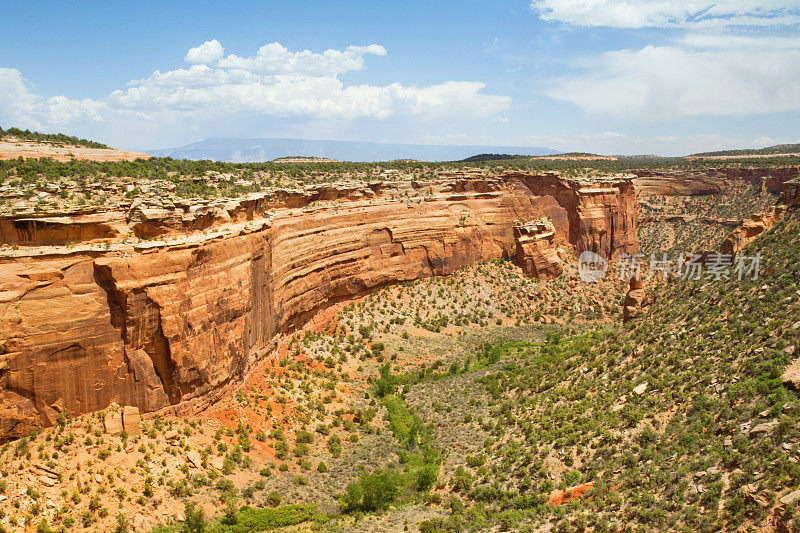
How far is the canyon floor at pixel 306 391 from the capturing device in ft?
60.5

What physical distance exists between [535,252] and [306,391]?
33.4 metres

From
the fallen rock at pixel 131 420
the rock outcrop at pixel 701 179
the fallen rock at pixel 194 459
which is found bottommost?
the fallen rock at pixel 194 459

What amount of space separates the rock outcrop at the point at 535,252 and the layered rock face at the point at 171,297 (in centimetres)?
1754

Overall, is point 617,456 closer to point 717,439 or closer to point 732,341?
point 717,439

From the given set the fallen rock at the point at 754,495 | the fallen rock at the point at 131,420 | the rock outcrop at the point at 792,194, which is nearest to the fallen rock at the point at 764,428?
the fallen rock at the point at 754,495

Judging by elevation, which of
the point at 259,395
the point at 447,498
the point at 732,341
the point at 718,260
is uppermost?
the point at 718,260

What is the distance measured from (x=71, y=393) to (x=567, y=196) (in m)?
55.2

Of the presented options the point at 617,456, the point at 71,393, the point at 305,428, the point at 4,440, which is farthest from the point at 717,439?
the point at 4,440

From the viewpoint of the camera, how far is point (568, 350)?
111 ft

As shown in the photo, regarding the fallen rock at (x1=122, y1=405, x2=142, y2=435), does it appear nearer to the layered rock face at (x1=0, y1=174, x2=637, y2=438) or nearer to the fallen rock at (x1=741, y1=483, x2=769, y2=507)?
the layered rock face at (x1=0, y1=174, x2=637, y2=438)

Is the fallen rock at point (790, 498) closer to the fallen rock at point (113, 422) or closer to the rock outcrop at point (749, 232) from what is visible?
the rock outcrop at point (749, 232)

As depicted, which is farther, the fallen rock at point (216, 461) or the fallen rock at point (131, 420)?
the fallen rock at point (216, 461)

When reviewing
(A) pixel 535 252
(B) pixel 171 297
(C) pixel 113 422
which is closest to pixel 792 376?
(B) pixel 171 297

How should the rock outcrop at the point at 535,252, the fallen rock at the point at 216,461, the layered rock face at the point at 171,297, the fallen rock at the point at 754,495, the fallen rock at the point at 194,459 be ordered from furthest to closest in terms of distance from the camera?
the rock outcrop at the point at 535,252 < the fallen rock at the point at 216,461 < the fallen rock at the point at 194,459 < the layered rock face at the point at 171,297 < the fallen rock at the point at 754,495
